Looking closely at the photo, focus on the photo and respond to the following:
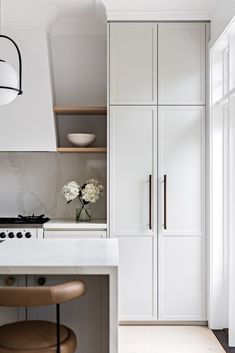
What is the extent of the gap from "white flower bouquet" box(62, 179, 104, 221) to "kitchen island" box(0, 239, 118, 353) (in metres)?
1.15

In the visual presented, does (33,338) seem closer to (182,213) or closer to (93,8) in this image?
(182,213)

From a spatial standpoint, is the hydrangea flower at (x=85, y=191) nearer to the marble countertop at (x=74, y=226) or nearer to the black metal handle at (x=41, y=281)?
the marble countertop at (x=74, y=226)

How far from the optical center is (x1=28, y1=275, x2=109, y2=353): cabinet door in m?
2.43

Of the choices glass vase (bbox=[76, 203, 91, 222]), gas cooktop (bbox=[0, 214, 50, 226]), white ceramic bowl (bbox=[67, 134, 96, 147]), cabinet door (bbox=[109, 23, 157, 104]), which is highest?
cabinet door (bbox=[109, 23, 157, 104])

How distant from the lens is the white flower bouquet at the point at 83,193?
13.3 feet

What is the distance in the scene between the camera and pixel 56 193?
4461 millimetres

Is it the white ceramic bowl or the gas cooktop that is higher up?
the white ceramic bowl

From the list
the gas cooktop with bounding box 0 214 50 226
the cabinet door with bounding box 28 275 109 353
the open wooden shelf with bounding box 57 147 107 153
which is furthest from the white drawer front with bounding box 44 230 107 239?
the cabinet door with bounding box 28 275 109 353

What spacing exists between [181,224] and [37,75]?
1.83 metres

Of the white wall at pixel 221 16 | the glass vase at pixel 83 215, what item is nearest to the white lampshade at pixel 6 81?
the white wall at pixel 221 16

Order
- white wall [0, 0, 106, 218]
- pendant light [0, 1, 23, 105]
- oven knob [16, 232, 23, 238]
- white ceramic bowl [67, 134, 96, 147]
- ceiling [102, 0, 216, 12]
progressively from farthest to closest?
white wall [0, 0, 106, 218]
white ceramic bowl [67, 134, 96, 147]
oven knob [16, 232, 23, 238]
ceiling [102, 0, 216, 12]
pendant light [0, 1, 23, 105]

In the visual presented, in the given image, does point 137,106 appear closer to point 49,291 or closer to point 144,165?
point 144,165

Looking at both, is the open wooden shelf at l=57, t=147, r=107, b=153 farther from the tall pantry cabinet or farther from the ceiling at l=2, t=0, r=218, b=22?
the ceiling at l=2, t=0, r=218, b=22

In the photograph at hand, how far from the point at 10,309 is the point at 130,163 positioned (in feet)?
6.05
